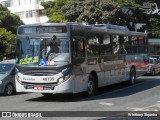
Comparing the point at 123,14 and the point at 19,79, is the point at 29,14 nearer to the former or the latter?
the point at 123,14

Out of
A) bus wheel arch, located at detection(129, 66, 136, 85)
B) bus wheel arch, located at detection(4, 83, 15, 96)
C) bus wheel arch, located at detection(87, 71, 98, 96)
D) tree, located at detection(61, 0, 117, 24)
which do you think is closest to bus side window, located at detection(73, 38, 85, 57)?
bus wheel arch, located at detection(87, 71, 98, 96)

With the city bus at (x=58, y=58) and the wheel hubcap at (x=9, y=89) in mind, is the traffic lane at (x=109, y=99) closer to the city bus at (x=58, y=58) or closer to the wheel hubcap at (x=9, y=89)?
the city bus at (x=58, y=58)

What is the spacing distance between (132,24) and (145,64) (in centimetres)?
2428

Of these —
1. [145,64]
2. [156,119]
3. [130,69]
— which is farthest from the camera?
[145,64]

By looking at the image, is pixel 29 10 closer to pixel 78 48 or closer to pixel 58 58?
pixel 78 48

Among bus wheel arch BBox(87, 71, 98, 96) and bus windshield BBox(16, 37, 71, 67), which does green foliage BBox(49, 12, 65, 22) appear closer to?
bus wheel arch BBox(87, 71, 98, 96)

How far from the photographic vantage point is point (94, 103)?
14.1 m

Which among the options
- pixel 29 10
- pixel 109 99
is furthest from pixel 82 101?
pixel 29 10

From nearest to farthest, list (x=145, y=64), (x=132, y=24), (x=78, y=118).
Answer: (x=78, y=118)
(x=145, y=64)
(x=132, y=24)

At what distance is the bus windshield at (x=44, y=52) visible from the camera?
47.9 feet

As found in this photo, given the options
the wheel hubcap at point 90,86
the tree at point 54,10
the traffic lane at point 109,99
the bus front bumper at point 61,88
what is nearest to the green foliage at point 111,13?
the tree at point 54,10

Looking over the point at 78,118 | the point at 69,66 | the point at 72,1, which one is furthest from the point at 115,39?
the point at 72,1

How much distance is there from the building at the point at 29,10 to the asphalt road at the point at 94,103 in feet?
176

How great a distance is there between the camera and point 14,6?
250ft
